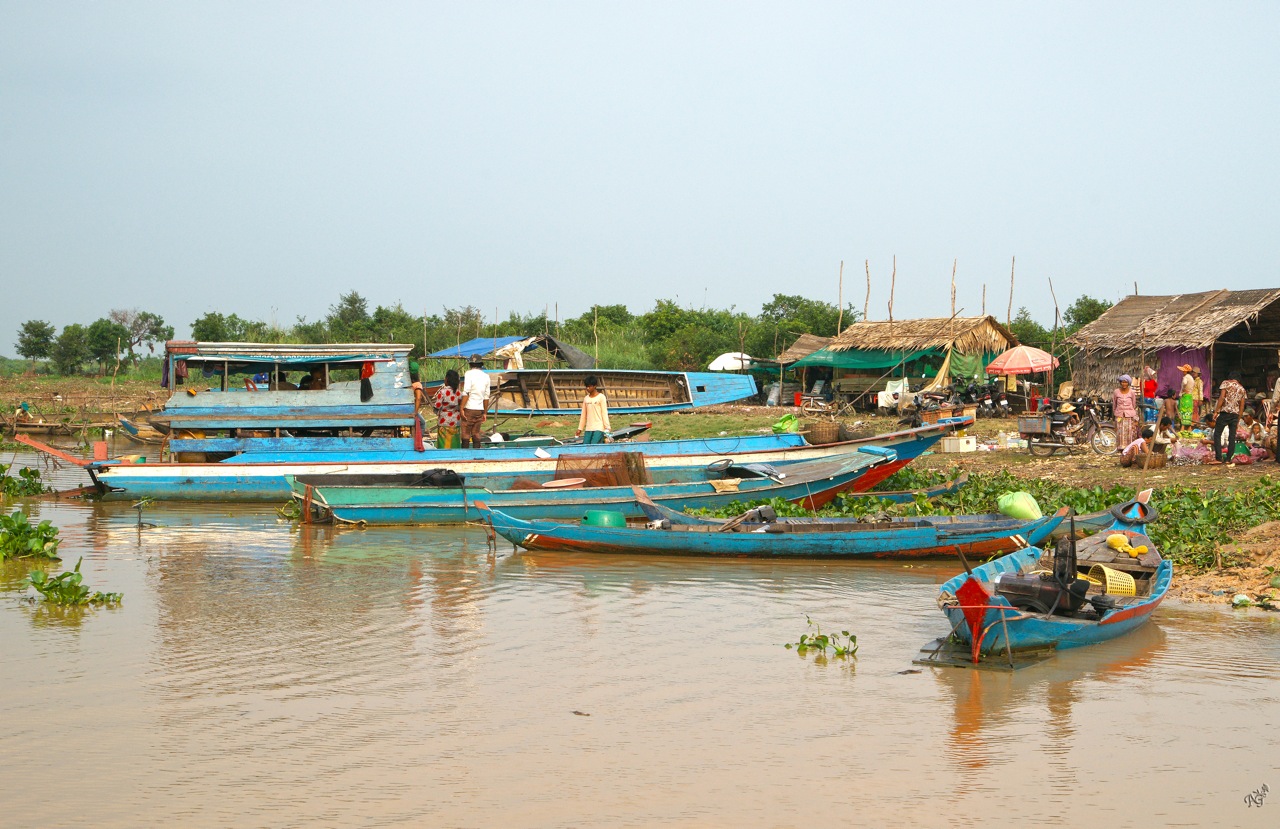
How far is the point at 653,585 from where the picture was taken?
9.88 m

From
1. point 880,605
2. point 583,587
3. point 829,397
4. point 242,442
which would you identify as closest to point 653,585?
point 583,587

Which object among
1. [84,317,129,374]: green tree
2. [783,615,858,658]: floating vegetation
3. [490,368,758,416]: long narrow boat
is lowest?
[783,615,858,658]: floating vegetation

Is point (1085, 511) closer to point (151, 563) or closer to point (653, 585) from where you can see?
point (653, 585)

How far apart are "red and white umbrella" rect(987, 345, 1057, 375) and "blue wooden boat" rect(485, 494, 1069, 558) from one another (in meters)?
13.3

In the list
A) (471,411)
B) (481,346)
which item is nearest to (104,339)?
(481,346)

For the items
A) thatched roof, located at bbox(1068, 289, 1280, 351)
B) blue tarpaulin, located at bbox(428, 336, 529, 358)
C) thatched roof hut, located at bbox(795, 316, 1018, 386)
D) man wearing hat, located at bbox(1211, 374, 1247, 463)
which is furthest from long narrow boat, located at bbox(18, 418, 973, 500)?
blue tarpaulin, located at bbox(428, 336, 529, 358)

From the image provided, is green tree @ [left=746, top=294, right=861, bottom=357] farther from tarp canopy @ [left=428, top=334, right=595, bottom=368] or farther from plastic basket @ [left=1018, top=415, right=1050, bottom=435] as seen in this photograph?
plastic basket @ [left=1018, top=415, right=1050, bottom=435]

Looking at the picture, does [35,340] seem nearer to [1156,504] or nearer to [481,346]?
[481,346]

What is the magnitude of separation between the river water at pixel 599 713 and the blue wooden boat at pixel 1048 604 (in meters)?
0.20

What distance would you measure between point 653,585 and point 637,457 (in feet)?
11.7

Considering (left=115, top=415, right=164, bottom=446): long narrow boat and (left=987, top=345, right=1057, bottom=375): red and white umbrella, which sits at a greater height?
(left=987, top=345, right=1057, bottom=375): red and white umbrella

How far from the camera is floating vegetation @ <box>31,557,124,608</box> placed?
8.77 meters

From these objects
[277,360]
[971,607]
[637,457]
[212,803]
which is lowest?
[212,803]

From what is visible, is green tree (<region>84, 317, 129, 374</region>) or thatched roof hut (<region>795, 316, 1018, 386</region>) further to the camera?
green tree (<region>84, 317, 129, 374</region>)
